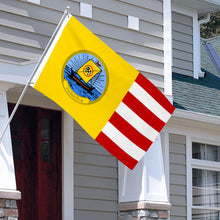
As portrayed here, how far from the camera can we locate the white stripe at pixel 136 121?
26.5ft

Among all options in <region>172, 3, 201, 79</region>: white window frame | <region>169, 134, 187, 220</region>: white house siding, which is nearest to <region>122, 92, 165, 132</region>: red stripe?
<region>169, 134, 187, 220</region>: white house siding

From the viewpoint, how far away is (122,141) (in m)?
8.07

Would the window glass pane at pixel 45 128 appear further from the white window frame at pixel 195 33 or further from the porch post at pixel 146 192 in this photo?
the white window frame at pixel 195 33

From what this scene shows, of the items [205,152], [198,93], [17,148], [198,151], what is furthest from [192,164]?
[17,148]

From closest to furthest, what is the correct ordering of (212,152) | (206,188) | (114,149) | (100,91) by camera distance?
(100,91) → (114,149) → (206,188) → (212,152)

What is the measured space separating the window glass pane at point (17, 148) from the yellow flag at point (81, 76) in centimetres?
193

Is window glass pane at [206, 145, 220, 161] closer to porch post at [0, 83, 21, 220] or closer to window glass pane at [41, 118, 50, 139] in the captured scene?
window glass pane at [41, 118, 50, 139]

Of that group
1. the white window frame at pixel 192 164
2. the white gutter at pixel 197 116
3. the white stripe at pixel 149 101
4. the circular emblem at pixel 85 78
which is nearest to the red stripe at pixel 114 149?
the circular emblem at pixel 85 78

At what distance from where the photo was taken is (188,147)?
11500 mm

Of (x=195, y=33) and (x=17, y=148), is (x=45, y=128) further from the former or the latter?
(x=195, y=33)

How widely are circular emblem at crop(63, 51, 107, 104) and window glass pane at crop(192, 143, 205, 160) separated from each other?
414 centimetres

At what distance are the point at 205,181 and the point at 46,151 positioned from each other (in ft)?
10.9

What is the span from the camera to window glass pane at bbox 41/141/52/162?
9.59 meters

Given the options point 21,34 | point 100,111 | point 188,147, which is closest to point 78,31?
point 100,111
